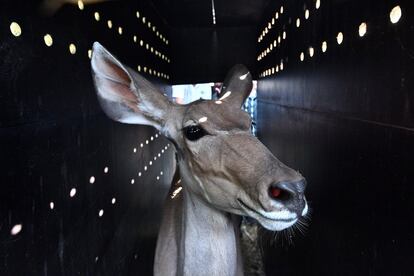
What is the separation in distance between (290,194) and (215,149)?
0.49 meters

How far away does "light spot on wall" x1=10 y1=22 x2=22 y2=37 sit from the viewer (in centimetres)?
150

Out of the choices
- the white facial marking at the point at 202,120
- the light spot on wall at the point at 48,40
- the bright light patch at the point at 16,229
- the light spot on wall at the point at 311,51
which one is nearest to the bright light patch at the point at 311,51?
the light spot on wall at the point at 311,51

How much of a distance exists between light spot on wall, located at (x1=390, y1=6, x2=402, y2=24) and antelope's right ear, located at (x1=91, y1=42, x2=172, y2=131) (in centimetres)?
130

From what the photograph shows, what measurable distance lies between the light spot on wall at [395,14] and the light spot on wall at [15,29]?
1761 mm

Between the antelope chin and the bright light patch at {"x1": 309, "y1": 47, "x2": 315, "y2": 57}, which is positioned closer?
the antelope chin

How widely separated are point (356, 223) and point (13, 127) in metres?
1.90

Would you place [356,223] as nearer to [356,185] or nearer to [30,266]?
[356,185]

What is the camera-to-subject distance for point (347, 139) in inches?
79.7

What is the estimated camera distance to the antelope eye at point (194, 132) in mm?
1808

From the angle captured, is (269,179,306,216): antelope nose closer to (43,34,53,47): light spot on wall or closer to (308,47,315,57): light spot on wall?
(43,34,53,47): light spot on wall

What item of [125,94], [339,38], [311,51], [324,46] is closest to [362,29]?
[339,38]

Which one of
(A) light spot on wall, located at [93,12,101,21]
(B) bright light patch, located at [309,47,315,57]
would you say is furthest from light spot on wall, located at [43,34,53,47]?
(B) bright light patch, located at [309,47,315,57]

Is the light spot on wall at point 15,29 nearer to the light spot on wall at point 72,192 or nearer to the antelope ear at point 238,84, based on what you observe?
the light spot on wall at point 72,192

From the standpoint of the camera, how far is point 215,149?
1.73m
